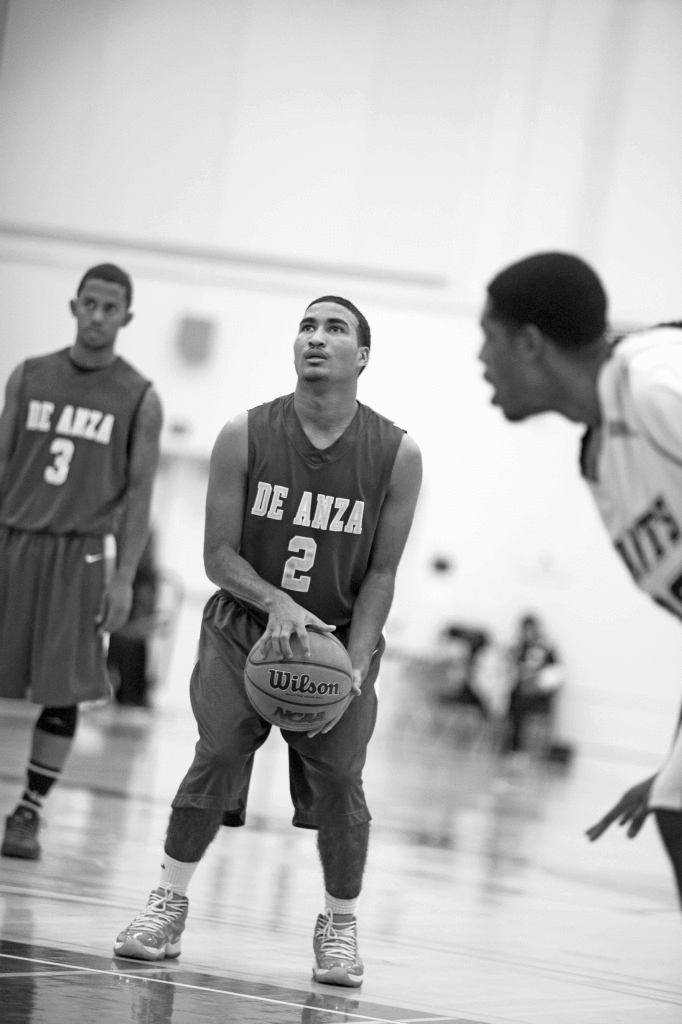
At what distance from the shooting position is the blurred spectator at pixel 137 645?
13.1 meters

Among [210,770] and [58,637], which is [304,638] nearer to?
[210,770]

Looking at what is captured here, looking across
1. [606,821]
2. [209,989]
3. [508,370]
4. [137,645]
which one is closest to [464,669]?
[137,645]

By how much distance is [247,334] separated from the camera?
17250mm

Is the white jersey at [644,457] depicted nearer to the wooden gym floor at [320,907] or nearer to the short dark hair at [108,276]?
the wooden gym floor at [320,907]

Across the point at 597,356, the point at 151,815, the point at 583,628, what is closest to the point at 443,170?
the point at 583,628

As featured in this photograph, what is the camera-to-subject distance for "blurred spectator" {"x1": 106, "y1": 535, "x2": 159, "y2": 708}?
43.1ft

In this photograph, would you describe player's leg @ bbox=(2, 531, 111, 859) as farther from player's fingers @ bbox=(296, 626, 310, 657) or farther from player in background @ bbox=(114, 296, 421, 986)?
player's fingers @ bbox=(296, 626, 310, 657)

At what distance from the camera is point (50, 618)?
4.97 m

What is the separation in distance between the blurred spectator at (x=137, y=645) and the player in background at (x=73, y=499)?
26.4ft

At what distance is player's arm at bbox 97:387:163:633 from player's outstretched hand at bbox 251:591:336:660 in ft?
5.08

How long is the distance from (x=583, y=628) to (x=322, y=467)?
A: 13223mm

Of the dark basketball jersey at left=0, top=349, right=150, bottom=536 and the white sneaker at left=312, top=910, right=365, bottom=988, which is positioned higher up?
the dark basketball jersey at left=0, top=349, right=150, bottom=536

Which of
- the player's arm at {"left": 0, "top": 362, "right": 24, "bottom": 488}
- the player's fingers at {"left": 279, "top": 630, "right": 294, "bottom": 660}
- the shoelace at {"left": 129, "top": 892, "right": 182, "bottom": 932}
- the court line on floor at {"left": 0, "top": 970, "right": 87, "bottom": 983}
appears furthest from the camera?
the player's arm at {"left": 0, "top": 362, "right": 24, "bottom": 488}

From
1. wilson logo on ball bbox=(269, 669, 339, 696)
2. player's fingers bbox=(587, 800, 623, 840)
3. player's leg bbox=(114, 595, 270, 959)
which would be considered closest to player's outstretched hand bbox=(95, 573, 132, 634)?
player's leg bbox=(114, 595, 270, 959)
